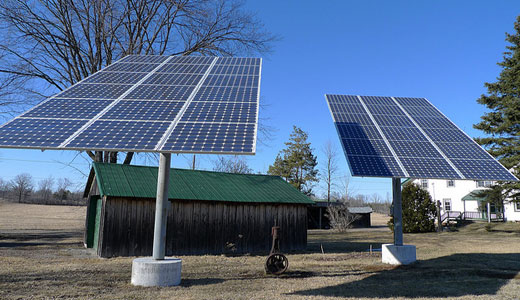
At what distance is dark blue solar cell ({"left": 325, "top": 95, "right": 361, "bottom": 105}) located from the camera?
1742 cm

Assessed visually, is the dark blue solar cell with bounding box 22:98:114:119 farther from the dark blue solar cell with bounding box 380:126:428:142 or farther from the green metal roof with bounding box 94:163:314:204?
the dark blue solar cell with bounding box 380:126:428:142

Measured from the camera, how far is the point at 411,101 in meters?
18.3

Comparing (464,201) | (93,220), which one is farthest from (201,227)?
(464,201)

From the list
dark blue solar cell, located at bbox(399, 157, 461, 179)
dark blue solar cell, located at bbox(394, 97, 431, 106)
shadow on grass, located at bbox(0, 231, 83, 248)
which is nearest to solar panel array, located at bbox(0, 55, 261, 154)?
dark blue solar cell, located at bbox(399, 157, 461, 179)

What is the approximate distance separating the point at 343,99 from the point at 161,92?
9920mm

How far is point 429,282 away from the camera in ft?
33.9

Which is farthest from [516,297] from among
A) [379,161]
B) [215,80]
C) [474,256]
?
[215,80]

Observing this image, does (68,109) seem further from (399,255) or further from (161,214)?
(399,255)

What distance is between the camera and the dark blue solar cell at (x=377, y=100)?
704 inches

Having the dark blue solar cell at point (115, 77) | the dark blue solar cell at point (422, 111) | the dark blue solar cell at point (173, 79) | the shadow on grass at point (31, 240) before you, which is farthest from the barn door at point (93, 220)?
the dark blue solar cell at point (422, 111)

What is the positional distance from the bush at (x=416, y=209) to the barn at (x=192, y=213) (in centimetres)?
1588

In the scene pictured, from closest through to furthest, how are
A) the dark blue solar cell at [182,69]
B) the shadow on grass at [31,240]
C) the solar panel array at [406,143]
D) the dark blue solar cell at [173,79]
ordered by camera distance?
the solar panel array at [406,143], the dark blue solar cell at [173,79], the dark blue solar cell at [182,69], the shadow on grass at [31,240]

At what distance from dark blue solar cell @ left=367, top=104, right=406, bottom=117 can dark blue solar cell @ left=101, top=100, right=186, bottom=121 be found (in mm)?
9795

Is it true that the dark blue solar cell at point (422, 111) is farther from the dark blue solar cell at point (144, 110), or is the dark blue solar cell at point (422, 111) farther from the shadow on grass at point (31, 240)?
the shadow on grass at point (31, 240)
